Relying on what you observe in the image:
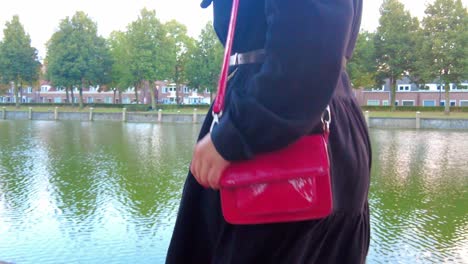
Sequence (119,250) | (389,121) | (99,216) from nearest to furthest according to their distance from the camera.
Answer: (119,250) → (99,216) → (389,121)

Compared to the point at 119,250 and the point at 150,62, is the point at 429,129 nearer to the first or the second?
the point at 119,250

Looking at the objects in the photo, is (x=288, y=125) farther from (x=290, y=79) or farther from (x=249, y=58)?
(x=249, y=58)

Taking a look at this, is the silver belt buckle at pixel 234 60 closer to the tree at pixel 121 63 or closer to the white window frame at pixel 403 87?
the tree at pixel 121 63

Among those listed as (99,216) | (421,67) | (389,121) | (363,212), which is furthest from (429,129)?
(363,212)

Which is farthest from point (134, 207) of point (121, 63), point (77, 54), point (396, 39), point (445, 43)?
point (121, 63)

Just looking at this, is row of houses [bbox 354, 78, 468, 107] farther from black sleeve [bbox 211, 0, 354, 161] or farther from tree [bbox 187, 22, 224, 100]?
black sleeve [bbox 211, 0, 354, 161]

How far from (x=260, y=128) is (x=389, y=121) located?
26.2 m

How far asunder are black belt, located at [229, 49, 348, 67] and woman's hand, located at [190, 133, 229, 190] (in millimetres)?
256

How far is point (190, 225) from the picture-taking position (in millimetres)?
1362

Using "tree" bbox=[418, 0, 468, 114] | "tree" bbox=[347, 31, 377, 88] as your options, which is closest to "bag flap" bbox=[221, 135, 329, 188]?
"tree" bbox=[418, 0, 468, 114]

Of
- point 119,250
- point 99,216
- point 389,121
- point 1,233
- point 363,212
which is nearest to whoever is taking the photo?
point 363,212

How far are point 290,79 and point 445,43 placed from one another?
116ft

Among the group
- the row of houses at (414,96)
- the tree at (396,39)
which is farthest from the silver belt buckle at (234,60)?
the row of houses at (414,96)

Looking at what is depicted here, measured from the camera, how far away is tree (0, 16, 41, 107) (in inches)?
1756
